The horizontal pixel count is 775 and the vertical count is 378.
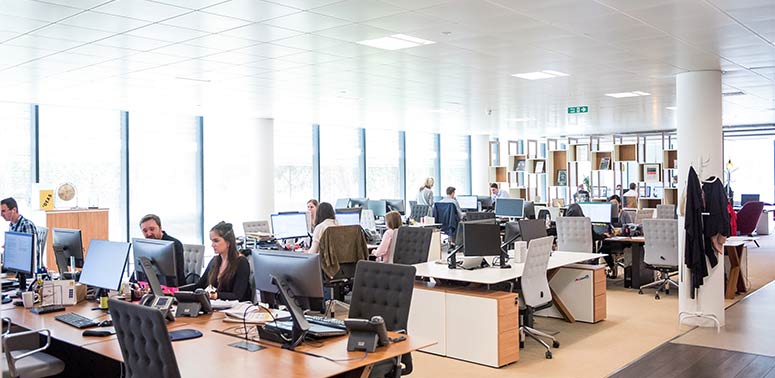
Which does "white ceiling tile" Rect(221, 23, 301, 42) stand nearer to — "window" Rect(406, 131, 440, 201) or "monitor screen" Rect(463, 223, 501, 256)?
"monitor screen" Rect(463, 223, 501, 256)

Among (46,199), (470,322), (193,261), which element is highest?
(46,199)

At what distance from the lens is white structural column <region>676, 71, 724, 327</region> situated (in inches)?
282

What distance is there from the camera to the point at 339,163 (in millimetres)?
15977

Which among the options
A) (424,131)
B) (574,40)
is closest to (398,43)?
(574,40)

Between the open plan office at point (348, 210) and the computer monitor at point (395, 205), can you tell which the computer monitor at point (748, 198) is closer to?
the open plan office at point (348, 210)

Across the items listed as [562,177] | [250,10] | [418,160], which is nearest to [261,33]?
[250,10]

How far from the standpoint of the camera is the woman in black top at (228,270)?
4938mm

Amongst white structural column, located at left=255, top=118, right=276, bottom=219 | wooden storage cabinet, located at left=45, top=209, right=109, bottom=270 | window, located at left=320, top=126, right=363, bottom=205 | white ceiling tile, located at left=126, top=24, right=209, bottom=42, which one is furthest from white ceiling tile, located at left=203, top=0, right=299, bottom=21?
window, located at left=320, top=126, right=363, bottom=205

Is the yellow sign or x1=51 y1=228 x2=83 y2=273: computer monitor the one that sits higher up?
the yellow sign

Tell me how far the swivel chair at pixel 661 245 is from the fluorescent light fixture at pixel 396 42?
427 cm

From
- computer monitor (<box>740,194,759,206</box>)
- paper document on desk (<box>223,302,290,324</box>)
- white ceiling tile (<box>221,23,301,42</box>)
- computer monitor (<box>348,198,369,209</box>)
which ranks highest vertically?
white ceiling tile (<box>221,23,301,42</box>)

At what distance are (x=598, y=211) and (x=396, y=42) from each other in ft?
19.4

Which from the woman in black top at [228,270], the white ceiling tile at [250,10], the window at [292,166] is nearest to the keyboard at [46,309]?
the woman in black top at [228,270]

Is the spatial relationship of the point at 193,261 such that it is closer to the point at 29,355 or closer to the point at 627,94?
the point at 29,355
